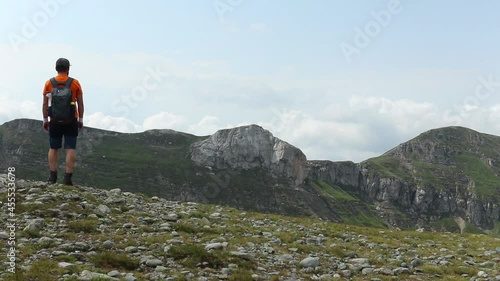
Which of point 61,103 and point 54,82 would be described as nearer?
point 61,103

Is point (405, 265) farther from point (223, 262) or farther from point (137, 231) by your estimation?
point (137, 231)

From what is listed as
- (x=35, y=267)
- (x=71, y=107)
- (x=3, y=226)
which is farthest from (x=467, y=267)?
(x=71, y=107)

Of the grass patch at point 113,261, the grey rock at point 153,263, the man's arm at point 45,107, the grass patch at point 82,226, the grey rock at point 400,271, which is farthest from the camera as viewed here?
the man's arm at point 45,107

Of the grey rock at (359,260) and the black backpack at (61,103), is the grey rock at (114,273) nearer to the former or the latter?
the grey rock at (359,260)

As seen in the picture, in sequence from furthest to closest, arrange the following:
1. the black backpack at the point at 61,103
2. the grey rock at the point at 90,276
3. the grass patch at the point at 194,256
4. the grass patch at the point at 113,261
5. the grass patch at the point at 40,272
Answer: the black backpack at the point at 61,103 < the grass patch at the point at 194,256 < the grass patch at the point at 113,261 < the grey rock at the point at 90,276 < the grass patch at the point at 40,272

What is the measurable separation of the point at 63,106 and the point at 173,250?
971 cm

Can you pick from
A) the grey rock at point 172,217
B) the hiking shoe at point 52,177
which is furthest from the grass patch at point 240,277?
the hiking shoe at point 52,177

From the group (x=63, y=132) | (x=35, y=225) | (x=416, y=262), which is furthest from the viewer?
(x=63, y=132)

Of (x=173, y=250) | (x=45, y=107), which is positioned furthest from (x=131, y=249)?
(x=45, y=107)

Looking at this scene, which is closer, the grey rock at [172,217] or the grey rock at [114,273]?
the grey rock at [114,273]

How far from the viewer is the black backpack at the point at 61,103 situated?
17203 millimetres

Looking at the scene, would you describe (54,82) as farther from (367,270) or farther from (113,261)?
(367,270)

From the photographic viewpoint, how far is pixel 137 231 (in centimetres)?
1391

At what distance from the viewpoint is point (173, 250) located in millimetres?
11336
